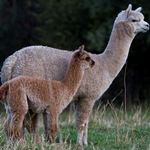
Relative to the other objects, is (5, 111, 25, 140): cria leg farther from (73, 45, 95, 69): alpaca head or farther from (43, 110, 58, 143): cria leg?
(73, 45, 95, 69): alpaca head

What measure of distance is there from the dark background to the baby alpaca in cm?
1045

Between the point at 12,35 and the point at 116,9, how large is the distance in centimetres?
460

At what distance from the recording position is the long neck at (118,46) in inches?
459

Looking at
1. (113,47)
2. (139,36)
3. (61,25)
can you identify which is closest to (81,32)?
(61,25)

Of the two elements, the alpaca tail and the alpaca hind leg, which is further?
the alpaca hind leg

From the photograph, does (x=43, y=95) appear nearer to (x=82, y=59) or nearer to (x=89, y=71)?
(x=82, y=59)

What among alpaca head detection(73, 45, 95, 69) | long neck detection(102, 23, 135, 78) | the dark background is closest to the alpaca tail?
alpaca head detection(73, 45, 95, 69)

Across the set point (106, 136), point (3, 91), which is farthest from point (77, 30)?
point (3, 91)

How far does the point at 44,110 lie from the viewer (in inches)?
397

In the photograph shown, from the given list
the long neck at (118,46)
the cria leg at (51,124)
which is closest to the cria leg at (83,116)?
the long neck at (118,46)

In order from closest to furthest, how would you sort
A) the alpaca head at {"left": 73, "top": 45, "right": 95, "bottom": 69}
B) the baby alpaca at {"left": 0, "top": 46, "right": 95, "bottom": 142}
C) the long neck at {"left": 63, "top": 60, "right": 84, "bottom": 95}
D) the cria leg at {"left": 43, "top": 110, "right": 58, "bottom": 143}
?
the baby alpaca at {"left": 0, "top": 46, "right": 95, "bottom": 142}, the cria leg at {"left": 43, "top": 110, "right": 58, "bottom": 143}, the long neck at {"left": 63, "top": 60, "right": 84, "bottom": 95}, the alpaca head at {"left": 73, "top": 45, "right": 95, "bottom": 69}

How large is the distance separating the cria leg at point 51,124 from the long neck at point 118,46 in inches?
73.3

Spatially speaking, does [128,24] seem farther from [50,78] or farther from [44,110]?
[44,110]

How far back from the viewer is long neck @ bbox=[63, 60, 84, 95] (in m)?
10.4
